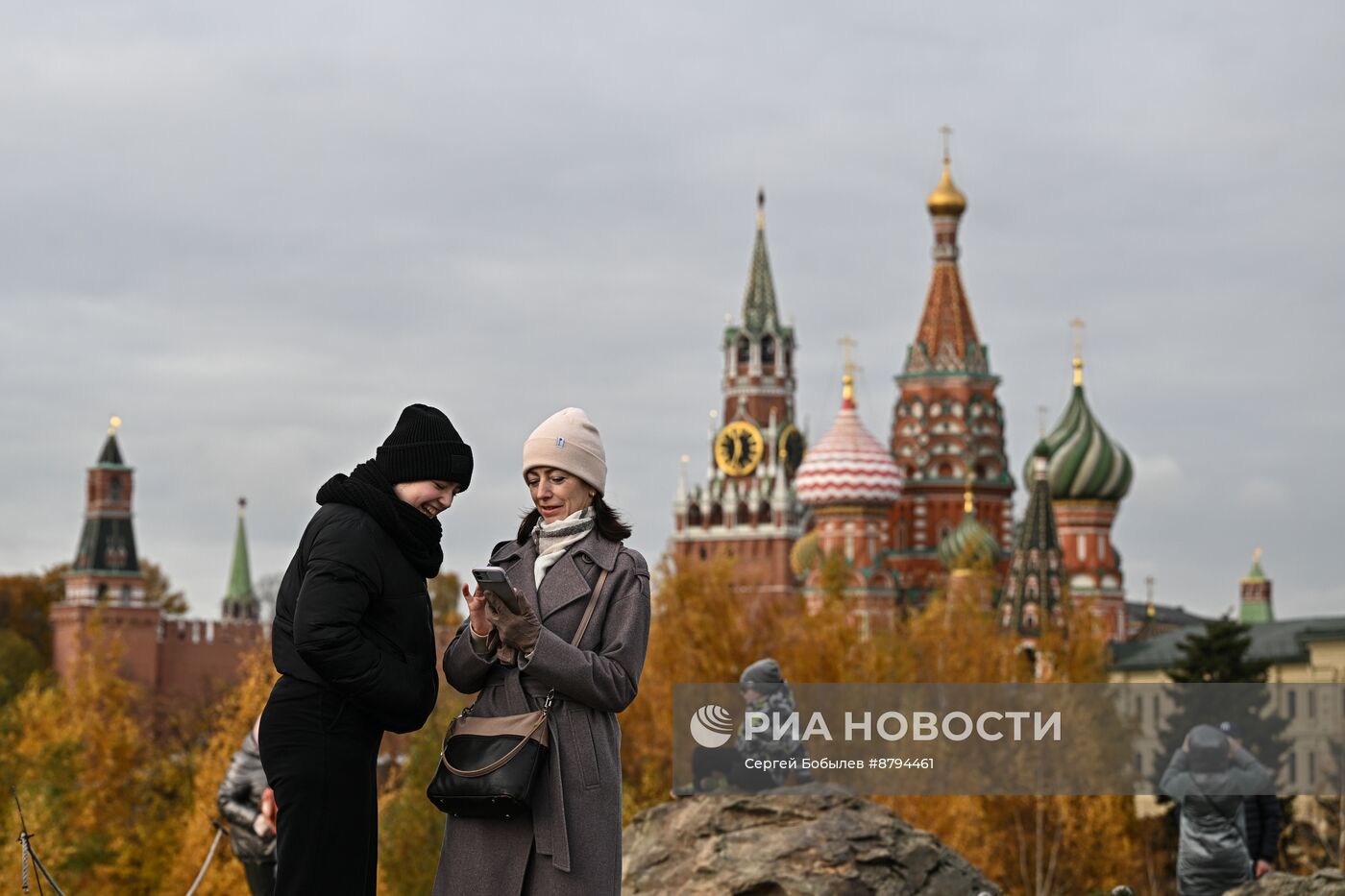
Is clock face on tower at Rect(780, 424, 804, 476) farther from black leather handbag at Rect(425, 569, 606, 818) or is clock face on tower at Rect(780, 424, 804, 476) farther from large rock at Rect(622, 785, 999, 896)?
black leather handbag at Rect(425, 569, 606, 818)

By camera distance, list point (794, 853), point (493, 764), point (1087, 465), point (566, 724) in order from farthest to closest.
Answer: point (1087, 465) → point (794, 853) → point (566, 724) → point (493, 764)

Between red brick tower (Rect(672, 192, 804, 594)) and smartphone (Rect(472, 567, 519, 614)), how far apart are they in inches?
4207

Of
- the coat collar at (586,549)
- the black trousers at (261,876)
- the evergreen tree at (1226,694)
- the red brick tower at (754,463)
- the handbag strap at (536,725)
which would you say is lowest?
the black trousers at (261,876)

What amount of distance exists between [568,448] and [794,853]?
186 inches

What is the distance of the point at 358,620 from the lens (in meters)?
5.60

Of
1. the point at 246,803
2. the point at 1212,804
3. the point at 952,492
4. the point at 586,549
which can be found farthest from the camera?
the point at 952,492

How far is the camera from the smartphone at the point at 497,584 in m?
5.54

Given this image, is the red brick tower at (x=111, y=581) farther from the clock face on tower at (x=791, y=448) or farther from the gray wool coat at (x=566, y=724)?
the gray wool coat at (x=566, y=724)

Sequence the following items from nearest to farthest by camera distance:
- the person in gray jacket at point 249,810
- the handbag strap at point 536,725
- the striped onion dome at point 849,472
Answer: the handbag strap at point 536,725, the person in gray jacket at point 249,810, the striped onion dome at point 849,472

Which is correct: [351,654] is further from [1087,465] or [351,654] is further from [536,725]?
[1087,465]

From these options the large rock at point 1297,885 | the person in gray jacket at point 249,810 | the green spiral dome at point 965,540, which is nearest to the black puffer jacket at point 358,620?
the person in gray jacket at point 249,810

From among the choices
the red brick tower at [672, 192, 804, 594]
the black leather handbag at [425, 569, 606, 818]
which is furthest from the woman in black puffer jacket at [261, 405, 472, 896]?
the red brick tower at [672, 192, 804, 594]

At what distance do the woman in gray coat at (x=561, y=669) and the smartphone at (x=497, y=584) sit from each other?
0.02 m

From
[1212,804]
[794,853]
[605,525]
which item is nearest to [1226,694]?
[1212,804]
